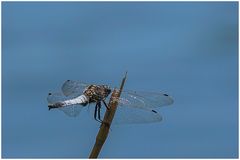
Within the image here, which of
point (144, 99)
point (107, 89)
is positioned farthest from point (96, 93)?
point (144, 99)

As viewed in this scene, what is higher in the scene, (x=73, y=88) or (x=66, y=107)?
(x=73, y=88)

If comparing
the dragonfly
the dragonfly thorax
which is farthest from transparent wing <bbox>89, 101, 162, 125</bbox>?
the dragonfly thorax

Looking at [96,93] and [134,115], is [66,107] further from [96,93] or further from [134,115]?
[134,115]

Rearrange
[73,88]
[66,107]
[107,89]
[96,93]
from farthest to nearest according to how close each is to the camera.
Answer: [73,88] → [66,107] → [96,93] → [107,89]

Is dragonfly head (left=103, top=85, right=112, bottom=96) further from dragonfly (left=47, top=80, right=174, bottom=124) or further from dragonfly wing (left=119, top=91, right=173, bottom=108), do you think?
dragonfly wing (left=119, top=91, right=173, bottom=108)

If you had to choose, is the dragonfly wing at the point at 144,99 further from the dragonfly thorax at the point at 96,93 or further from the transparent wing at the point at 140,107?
the dragonfly thorax at the point at 96,93

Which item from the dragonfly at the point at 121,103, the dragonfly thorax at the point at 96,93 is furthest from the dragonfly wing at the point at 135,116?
the dragonfly thorax at the point at 96,93

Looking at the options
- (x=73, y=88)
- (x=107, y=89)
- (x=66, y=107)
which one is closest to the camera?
(x=107, y=89)

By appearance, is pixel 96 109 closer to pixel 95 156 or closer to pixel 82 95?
pixel 82 95
